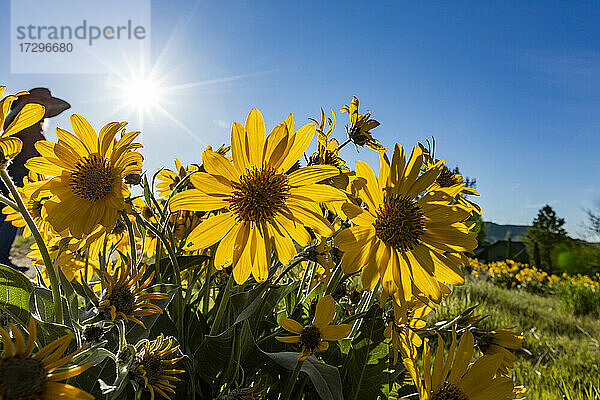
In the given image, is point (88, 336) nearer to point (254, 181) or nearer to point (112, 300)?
point (112, 300)

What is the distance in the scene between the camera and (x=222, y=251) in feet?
1.89

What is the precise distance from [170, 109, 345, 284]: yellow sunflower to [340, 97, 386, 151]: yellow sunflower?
17.3 inches

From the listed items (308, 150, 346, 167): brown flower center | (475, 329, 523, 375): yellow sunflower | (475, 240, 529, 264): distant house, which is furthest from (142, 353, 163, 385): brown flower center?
(475, 240, 529, 264): distant house

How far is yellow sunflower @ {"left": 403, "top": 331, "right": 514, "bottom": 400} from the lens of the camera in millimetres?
634

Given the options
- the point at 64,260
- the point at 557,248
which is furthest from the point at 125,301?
the point at 557,248

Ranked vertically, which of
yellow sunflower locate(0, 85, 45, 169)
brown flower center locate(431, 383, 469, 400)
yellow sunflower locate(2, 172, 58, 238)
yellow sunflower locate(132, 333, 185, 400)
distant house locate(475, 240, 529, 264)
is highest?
yellow sunflower locate(0, 85, 45, 169)

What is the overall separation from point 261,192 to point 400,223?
0.69 ft

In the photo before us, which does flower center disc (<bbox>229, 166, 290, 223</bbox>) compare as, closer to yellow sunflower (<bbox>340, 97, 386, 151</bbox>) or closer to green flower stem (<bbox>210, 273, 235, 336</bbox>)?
green flower stem (<bbox>210, 273, 235, 336</bbox>)

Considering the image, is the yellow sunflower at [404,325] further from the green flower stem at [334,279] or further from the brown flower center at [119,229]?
the brown flower center at [119,229]

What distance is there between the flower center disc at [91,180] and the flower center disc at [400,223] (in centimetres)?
39

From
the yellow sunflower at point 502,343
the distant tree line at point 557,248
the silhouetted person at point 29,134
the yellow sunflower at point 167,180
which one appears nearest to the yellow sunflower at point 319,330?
the yellow sunflower at point 502,343

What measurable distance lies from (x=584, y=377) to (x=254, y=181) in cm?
238

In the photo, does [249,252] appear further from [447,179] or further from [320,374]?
[447,179]

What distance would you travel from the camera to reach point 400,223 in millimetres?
632
